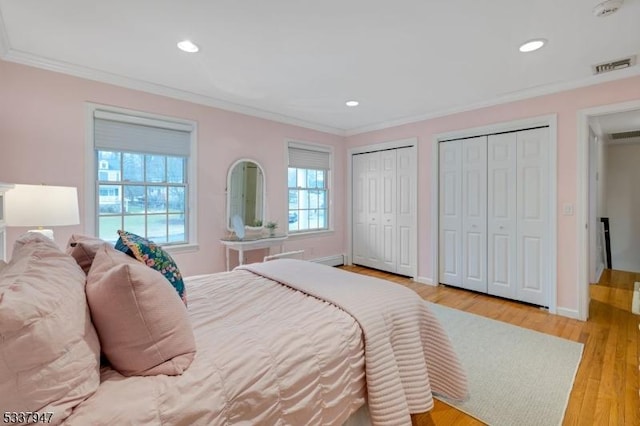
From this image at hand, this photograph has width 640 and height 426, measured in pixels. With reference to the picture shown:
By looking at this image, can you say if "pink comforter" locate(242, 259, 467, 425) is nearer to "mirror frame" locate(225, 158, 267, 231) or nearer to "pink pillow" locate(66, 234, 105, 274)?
"pink pillow" locate(66, 234, 105, 274)

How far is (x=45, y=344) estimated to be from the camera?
753 mm

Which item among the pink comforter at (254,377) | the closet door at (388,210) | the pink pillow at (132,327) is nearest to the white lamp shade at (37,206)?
the pink comforter at (254,377)

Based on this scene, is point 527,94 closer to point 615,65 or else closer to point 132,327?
point 615,65

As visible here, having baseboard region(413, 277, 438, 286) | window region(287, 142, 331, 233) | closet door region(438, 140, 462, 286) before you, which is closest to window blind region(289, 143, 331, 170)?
window region(287, 142, 331, 233)

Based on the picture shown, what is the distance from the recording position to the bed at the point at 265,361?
0.83 metres

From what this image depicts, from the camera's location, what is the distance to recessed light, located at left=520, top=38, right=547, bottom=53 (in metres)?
2.30

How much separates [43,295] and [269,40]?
7.07 feet

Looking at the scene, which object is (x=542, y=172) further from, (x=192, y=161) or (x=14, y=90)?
(x=14, y=90)

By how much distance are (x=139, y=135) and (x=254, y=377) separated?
3.02m

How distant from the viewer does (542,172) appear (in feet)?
10.9

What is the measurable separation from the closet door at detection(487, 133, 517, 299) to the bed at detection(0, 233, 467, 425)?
2.38 meters

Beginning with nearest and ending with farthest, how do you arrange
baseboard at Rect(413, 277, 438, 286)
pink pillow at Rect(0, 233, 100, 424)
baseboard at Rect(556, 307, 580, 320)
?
1. pink pillow at Rect(0, 233, 100, 424)
2. baseboard at Rect(556, 307, 580, 320)
3. baseboard at Rect(413, 277, 438, 286)

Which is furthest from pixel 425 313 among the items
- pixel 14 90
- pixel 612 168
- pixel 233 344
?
pixel 612 168

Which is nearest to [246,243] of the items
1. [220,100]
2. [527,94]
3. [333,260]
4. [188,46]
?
[220,100]
